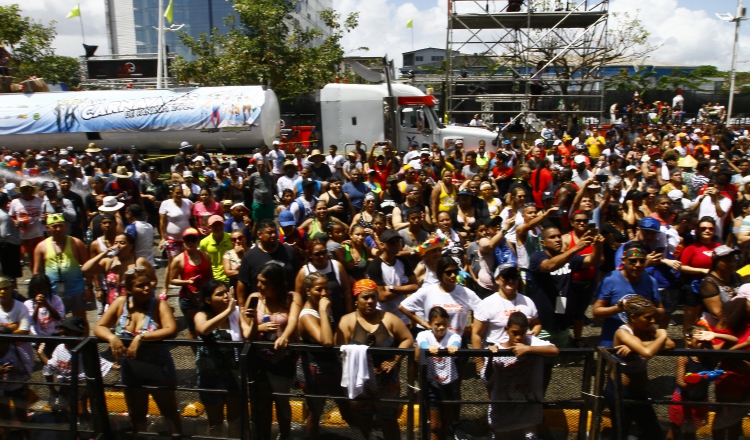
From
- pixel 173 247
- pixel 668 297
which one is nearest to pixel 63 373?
pixel 173 247

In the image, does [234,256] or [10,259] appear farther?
[10,259]

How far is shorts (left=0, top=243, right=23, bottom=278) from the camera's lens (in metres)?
8.11

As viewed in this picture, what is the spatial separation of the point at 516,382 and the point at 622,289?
4.55 feet

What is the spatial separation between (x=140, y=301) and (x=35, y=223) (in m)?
4.78

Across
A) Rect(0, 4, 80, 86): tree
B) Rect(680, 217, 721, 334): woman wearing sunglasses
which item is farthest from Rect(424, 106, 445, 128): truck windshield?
Rect(0, 4, 80, 86): tree

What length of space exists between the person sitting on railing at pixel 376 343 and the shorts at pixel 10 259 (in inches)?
236

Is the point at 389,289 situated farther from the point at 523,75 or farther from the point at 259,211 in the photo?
the point at 523,75

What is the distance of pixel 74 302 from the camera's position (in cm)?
650

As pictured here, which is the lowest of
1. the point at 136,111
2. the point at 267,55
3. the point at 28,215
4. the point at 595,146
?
the point at 28,215

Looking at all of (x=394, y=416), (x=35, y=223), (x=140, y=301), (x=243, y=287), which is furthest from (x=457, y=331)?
(x=35, y=223)

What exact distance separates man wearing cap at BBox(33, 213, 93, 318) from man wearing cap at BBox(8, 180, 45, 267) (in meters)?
2.15

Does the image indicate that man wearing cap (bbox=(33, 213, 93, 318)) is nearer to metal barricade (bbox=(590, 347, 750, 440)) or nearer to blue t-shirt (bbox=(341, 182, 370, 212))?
blue t-shirt (bbox=(341, 182, 370, 212))

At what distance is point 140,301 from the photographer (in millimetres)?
4613

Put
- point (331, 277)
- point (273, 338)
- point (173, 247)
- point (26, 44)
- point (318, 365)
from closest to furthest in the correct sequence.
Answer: point (318, 365) → point (273, 338) → point (331, 277) → point (173, 247) → point (26, 44)
